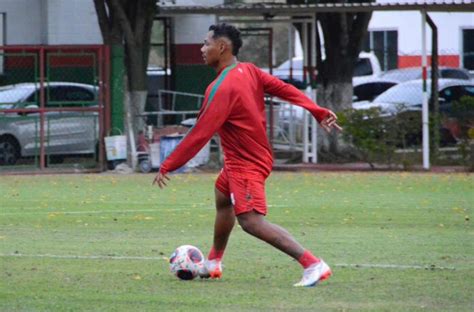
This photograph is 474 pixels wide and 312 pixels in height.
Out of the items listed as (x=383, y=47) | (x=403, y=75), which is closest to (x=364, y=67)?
(x=383, y=47)

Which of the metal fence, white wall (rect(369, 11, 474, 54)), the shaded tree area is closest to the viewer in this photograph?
the metal fence

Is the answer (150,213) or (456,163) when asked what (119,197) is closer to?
(150,213)

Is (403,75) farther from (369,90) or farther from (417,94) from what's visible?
(417,94)

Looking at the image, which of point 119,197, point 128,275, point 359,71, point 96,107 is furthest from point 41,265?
point 359,71

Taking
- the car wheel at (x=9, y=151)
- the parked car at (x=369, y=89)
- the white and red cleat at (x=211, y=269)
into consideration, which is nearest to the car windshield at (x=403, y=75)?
the parked car at (x=369, y=89)

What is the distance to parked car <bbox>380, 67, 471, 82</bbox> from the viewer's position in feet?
128

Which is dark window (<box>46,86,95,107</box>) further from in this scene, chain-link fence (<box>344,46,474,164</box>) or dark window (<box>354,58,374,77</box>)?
dark window (<box>354,58,374,77</box>)

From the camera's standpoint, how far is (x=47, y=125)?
25344 mm

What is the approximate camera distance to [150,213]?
55.3 ft

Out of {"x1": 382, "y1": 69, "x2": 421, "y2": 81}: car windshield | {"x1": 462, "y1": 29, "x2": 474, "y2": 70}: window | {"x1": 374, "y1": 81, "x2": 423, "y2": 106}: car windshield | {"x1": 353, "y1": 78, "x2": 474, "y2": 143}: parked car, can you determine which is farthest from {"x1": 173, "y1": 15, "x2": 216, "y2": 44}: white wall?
{"x1": 462, "y1": 29, "x2": 474, "y2": 70}: window

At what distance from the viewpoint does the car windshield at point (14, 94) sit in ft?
83.4

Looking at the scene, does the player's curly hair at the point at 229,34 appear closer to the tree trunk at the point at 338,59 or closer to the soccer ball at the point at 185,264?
the soccer ball at the point at 185,264

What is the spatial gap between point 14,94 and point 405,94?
12204mm

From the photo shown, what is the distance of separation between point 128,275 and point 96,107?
1527 cm
